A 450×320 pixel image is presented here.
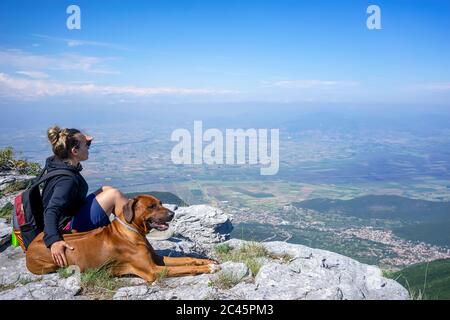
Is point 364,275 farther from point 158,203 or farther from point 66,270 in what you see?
point 66,270

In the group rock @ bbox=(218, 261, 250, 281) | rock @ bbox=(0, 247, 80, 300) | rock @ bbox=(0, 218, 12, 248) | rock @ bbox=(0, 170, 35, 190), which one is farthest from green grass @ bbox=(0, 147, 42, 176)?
rock @ bbox=(218, 261, 250, 281)

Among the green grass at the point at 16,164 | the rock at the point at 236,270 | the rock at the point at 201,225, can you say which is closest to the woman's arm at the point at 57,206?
the rock at the point at 236,270

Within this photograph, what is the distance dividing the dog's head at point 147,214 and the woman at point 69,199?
55cm

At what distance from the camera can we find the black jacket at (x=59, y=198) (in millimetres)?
4734

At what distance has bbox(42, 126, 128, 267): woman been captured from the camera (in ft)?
15.6

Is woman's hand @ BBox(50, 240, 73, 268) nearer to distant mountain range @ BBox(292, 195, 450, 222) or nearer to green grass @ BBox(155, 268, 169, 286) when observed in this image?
green grass @ BBox(155, 268, 169, 286)

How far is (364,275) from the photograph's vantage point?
17.4ft

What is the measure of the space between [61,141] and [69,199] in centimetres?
80

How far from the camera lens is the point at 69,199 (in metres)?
4.98

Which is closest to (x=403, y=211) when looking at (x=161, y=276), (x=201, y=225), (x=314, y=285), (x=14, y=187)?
(x=201, y=225)

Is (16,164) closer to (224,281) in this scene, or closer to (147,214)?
(147,214)

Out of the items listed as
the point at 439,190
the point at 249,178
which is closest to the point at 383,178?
the point at 439,190

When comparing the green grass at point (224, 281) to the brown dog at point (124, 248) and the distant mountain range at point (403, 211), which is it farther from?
the distant mountain range at point (403, 211)

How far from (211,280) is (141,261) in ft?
3.33
